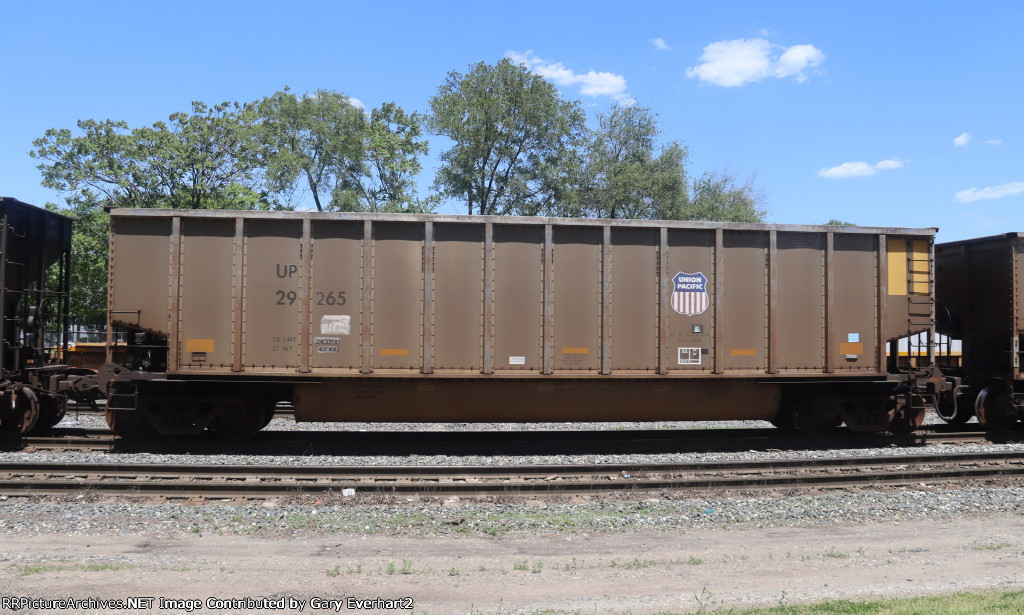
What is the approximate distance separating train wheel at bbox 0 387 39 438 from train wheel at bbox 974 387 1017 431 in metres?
16.4

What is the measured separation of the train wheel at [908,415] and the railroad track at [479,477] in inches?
61.2

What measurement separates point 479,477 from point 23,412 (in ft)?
25.0

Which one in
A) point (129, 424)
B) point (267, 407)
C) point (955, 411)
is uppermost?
point (267, 407)

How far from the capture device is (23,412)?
34.0 feet

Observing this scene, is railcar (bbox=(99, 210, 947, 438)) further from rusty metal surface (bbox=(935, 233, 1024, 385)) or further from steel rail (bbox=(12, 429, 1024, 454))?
rusty metal surface (bbox=(935, 233, 1024, 385))

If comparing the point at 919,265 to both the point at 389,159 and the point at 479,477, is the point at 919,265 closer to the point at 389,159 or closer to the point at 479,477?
the point at 479,477

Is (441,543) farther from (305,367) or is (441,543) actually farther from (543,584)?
(305,367)

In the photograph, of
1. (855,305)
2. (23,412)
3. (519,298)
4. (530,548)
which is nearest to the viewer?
(530,548)

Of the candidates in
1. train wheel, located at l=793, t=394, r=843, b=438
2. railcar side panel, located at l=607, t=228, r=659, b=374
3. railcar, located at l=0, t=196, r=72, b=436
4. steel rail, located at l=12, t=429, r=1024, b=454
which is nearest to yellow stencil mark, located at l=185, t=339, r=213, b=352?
steel rail, located at l=12, t=429, r=1024, b=454

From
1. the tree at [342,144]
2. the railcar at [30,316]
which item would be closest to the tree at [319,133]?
the tree at [342,144]

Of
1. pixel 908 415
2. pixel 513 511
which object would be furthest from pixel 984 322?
pixel 513 511

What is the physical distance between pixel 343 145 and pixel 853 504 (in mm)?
40102

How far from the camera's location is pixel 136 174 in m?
33.0

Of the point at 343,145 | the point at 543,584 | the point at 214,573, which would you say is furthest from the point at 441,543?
the point at 343,145
